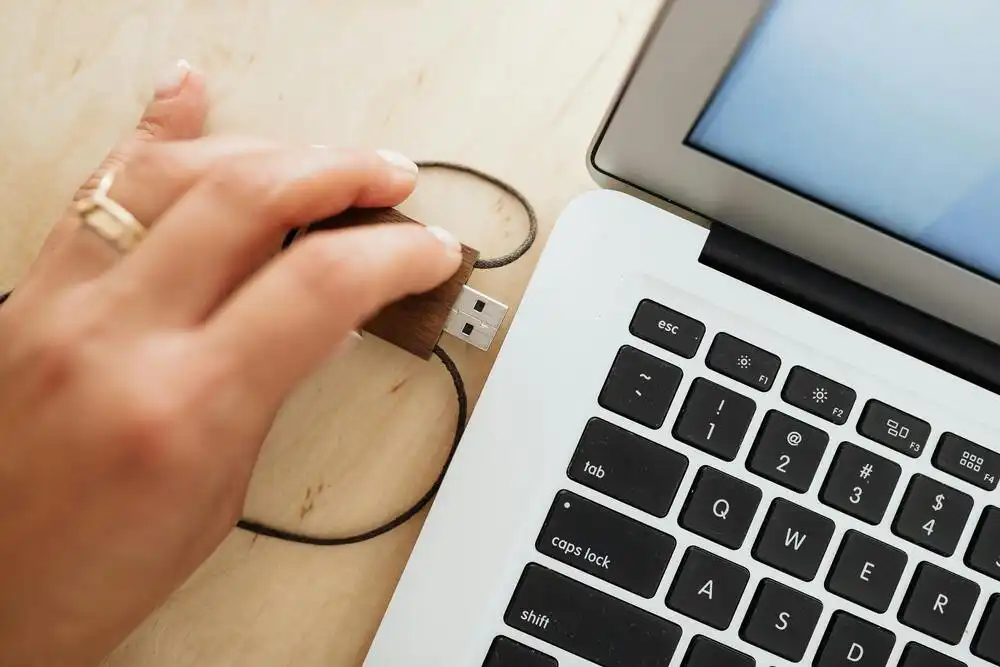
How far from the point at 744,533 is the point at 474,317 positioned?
0.57ft

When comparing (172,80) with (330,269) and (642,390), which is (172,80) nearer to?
(330,269)

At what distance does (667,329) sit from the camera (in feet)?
1.25

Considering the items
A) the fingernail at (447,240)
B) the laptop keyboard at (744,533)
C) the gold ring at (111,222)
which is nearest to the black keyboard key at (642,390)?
the laptop keyboard at (744,533)

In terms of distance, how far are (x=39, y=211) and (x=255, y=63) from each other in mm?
143

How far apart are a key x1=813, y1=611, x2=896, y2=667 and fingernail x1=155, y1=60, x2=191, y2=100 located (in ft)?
1.43

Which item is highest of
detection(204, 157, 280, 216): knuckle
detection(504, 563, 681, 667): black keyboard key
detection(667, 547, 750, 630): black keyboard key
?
detection(204, 157, 280, 216): knuckle

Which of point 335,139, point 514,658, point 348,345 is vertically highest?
point 335,139

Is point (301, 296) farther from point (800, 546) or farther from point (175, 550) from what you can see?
point (800, 546)

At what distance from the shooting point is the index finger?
0.34 meters

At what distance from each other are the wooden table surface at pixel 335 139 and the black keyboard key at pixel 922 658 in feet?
0.82

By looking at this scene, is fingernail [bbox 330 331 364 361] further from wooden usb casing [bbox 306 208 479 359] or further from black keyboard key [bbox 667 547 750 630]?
black keyboard key [bbox 667 547 750 630]

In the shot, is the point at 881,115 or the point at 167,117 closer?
the point at 881,115

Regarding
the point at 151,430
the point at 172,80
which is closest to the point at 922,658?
the point at 151,430

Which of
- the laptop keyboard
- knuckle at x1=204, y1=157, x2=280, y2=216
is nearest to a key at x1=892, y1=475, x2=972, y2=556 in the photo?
the laptop keyboard
